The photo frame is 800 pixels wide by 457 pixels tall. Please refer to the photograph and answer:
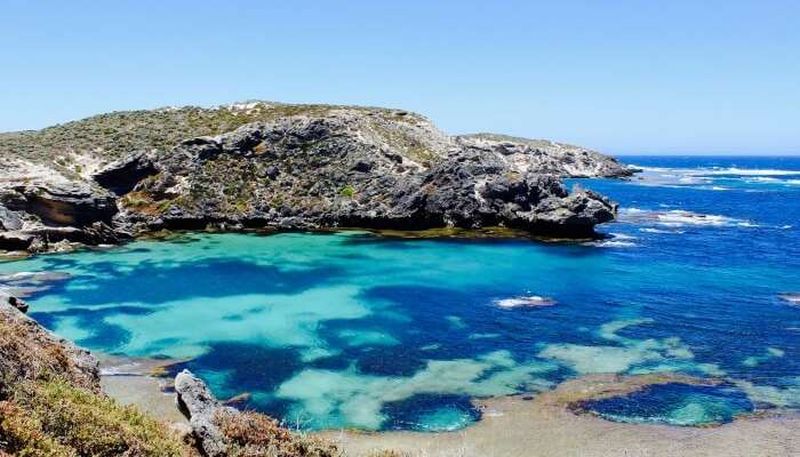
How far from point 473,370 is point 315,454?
18.7 metres

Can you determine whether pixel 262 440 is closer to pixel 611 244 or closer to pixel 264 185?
pixel 611 244

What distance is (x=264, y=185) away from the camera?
8881cm

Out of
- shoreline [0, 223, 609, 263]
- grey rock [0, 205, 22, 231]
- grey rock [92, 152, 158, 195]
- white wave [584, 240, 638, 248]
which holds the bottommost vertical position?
white wave [584, 240, 638, 248]

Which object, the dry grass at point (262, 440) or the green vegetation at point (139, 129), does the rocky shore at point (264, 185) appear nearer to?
the green vegetation at point (139, 129)

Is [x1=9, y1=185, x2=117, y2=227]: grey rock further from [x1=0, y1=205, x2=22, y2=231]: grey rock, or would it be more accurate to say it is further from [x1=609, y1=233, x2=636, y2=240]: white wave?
[x1=609, y1=233, x2=636, y2=240]: white wave

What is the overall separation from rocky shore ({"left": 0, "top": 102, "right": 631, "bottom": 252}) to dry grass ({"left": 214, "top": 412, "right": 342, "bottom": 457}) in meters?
59.7

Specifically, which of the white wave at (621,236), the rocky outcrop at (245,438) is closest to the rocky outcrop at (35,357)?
the rocky outcrop at (245,438)

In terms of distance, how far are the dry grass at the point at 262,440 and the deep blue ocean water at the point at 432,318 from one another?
11379mm

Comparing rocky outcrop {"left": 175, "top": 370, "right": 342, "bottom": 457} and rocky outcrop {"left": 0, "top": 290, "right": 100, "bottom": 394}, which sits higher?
rocky outcrop {"left": 0, "top": 290, "right": 100, "bottom": 394}

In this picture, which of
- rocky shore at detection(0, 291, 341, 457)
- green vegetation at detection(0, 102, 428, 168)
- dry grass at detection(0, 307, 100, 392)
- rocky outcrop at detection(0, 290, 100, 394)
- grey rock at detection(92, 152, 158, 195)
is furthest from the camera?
green vegetation at detection(0, 102, 428, 168)

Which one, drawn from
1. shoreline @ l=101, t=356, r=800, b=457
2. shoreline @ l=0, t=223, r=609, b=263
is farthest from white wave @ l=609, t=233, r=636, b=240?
shoreline @ l=101, t=356, r=800, b=457

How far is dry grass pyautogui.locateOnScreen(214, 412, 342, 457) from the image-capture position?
14852 millimetres

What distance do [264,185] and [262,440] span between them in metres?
76.1

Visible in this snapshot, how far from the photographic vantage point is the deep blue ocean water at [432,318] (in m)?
30.3
